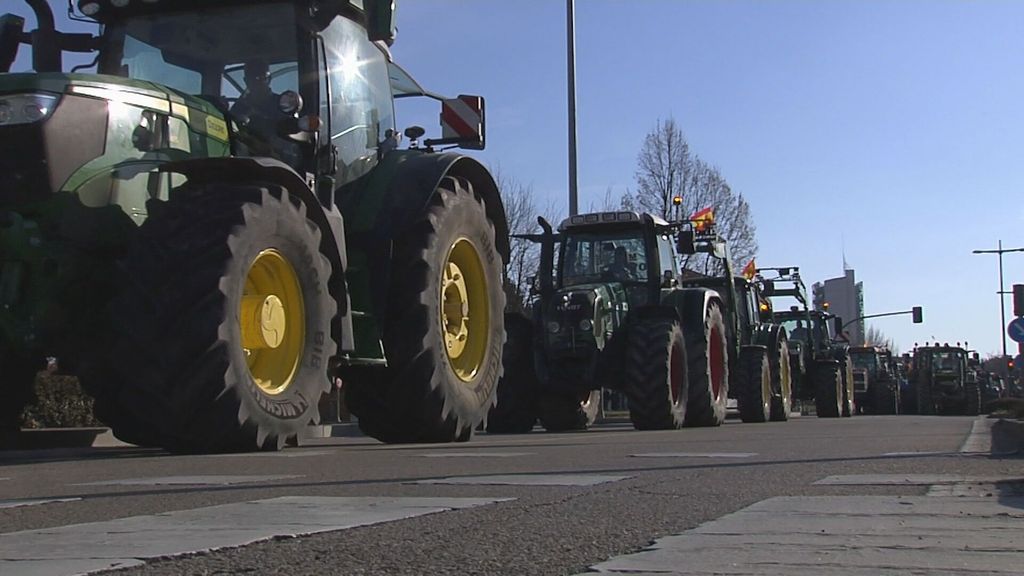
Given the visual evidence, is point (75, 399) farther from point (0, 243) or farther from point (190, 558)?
point (190, 558)

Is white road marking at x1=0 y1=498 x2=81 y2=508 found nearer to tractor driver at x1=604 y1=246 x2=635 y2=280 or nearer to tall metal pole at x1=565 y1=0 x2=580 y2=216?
tractor driver at x1=604 y1=246 x2=635 y2=280

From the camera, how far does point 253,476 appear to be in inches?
206

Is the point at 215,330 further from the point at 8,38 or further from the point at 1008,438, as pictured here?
the point at 1008,438

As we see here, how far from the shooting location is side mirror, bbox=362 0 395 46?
7.92m

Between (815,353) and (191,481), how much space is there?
22028 mm

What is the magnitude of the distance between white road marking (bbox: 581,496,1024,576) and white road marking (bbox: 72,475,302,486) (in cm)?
206

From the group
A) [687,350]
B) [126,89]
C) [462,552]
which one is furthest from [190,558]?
[687,350]

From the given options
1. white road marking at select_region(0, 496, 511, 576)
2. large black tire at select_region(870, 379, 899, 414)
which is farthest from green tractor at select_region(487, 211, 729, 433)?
large black tire at select_region(870, 379, 899, 414)

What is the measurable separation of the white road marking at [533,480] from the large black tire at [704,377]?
8649mm

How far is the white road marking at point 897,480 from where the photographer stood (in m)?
4.89

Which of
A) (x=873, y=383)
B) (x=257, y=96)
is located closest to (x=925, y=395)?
(x=873, y=383)

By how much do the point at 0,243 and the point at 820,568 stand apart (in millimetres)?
5087

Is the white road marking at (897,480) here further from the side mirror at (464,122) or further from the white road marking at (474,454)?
the side mirror at (464,122)

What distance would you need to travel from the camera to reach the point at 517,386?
14.0m
